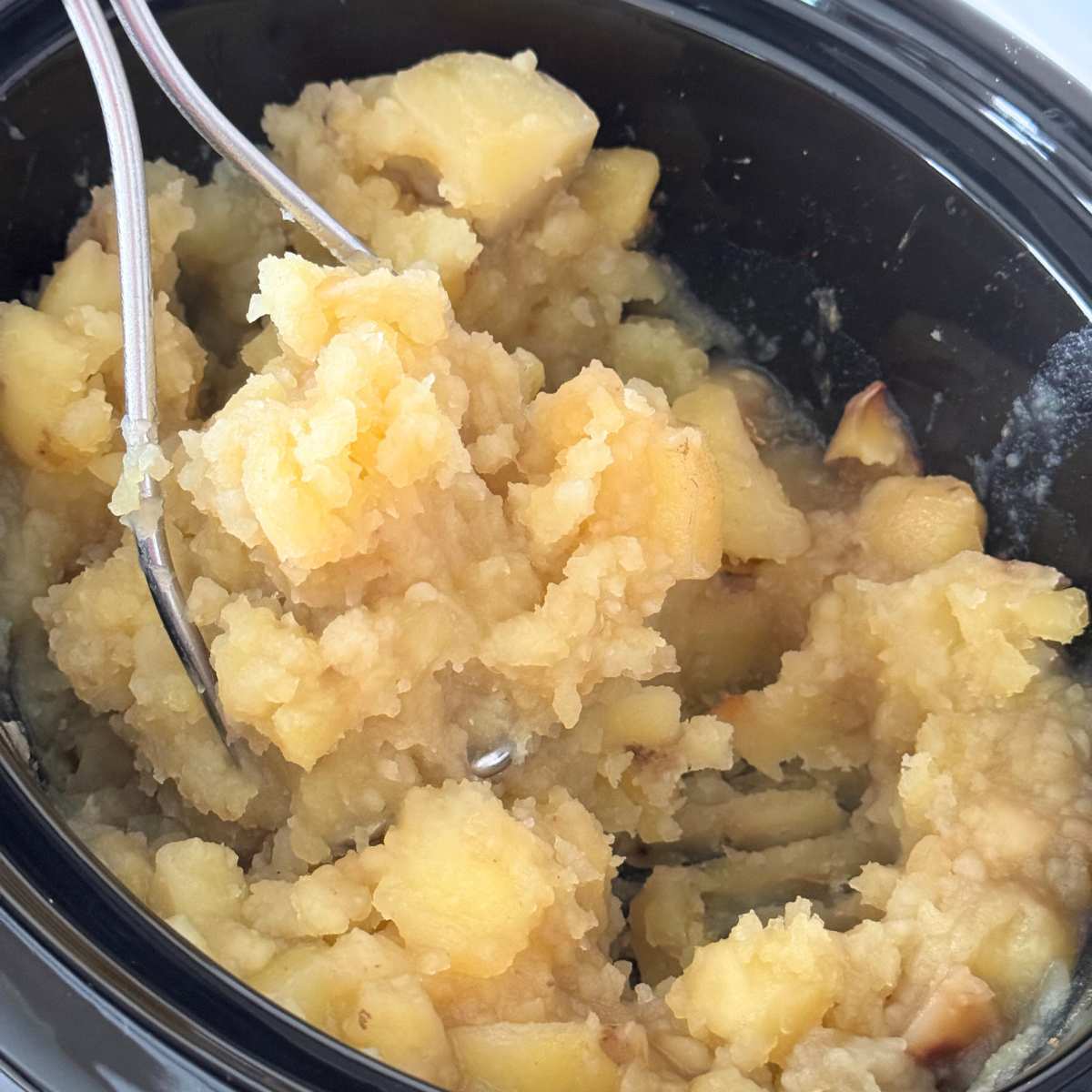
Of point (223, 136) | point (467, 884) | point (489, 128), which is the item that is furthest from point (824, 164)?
point (467, 884)

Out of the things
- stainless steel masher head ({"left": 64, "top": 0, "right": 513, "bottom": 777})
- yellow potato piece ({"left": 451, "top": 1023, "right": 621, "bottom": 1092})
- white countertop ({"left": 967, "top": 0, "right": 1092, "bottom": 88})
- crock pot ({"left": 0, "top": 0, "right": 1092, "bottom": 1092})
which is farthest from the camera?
white countertop ({"left": 967, "top": 0, "right": 1092, "bottom": 88})

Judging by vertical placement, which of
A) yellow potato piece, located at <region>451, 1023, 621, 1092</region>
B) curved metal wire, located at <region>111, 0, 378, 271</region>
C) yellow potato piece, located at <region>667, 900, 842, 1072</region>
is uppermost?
curved metal wire, located at <region>111, 0, 378, 271</region>

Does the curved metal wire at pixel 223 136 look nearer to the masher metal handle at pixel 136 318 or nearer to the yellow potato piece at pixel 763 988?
the masher metal handle at pixel 136 318

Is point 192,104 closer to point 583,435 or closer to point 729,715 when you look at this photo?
point 583,435

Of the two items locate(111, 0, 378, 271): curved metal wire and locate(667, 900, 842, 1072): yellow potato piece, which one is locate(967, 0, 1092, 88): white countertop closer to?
locate(111, 0, 378, 271): curved metal wire

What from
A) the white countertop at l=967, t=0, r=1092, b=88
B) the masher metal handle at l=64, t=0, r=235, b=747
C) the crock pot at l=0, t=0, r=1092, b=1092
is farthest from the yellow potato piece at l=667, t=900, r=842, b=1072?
the white countertop at l=967, t=0, r=1092, b=88

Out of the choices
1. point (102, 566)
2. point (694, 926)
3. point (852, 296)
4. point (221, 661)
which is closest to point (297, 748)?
point (221, 661)
